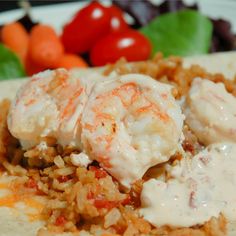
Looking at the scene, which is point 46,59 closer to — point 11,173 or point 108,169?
point 11,173

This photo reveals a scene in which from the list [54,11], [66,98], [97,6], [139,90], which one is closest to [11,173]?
[66,98]

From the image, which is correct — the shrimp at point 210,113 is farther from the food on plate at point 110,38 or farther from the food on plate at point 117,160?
the food on plate at point 110,38

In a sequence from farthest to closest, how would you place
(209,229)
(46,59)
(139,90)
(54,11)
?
(54,11) < (46,59) < (139,90) < (209,229)

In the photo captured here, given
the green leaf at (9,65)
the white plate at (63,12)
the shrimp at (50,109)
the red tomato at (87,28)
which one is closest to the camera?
the shrimp at (50,109)

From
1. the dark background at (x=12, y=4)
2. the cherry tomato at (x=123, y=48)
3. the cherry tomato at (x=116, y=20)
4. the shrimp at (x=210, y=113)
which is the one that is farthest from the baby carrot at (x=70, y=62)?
the shrimp at (x=210, y=113)

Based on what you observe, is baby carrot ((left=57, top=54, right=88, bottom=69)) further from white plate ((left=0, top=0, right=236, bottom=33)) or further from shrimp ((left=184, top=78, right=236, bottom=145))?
shrimp ((left=184, top=78, right=236, bottom=145))

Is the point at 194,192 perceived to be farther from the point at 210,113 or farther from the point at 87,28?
the point at 87,28
